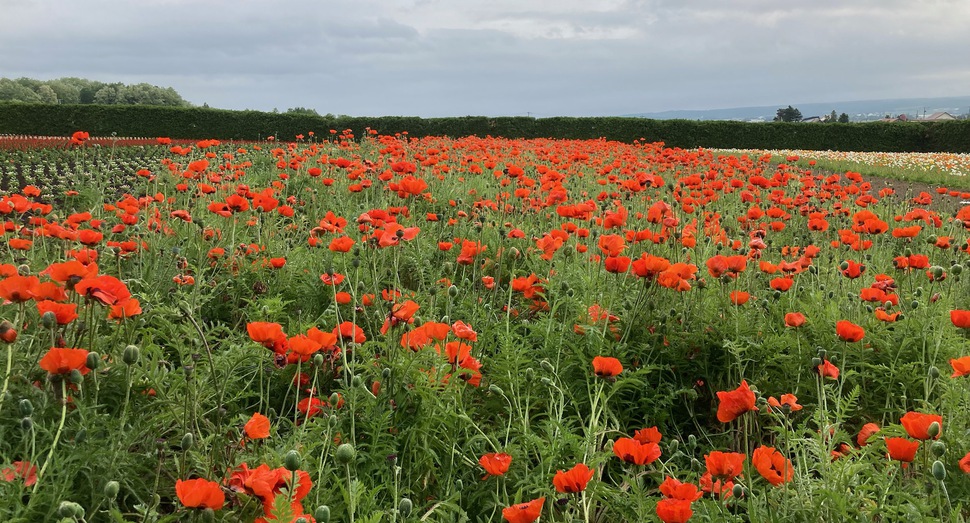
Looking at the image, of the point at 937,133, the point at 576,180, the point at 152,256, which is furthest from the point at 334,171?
the point at 937,133

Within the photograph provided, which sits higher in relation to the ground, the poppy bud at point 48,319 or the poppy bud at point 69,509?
the poppy bud at point 48,319

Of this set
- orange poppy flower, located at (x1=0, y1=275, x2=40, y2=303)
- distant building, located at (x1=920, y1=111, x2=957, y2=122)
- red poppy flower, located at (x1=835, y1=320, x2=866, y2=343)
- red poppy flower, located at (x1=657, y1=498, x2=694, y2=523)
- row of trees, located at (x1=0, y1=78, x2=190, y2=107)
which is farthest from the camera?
row of trees, located at (x1=0, y1=78, x2=190, y2=107)

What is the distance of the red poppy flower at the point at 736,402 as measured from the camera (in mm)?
1638

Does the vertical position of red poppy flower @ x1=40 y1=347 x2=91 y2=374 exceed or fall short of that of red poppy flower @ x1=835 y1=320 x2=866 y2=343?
it exceeds it

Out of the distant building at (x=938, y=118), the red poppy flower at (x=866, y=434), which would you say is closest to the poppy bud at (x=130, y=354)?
the red poppy flower at (x=866, y=434)

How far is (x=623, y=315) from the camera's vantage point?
3004mm

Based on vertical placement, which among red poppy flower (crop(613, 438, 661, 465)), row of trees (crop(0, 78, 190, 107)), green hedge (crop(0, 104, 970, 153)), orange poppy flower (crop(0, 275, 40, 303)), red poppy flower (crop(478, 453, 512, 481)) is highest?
row of trees (crop(0, 78, 190, 107))

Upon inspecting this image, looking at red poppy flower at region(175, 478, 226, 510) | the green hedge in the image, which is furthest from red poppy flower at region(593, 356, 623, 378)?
the green hedge

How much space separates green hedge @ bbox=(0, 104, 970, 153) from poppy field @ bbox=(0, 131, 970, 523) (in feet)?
65.0

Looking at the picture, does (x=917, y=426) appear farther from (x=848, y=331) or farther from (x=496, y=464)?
(x=496, y=464)

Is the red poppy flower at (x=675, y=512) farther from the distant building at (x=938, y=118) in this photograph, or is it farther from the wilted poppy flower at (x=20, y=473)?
the distant building at (x=938, y=118)

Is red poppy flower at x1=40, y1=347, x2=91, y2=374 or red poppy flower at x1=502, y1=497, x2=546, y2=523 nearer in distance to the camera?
red poppy flower at x1=502, y1=497, x2=546, y2=523

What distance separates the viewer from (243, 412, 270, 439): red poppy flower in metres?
1.62

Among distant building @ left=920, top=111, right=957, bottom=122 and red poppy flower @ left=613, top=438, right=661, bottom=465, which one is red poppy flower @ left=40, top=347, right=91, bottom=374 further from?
distant building @ left=920, top=111, right=957, bottom=122
